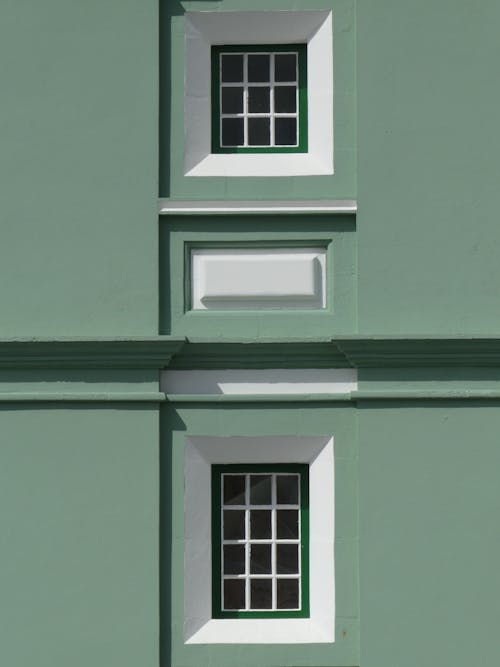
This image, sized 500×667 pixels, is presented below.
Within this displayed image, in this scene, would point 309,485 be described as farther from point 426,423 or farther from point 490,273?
point 490,273

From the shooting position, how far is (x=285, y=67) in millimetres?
9695

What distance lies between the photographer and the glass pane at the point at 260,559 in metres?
9.34

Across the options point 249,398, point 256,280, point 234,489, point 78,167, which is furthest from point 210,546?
point 78,167

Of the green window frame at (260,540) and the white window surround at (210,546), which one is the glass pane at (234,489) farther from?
the white window surround at (210,546)

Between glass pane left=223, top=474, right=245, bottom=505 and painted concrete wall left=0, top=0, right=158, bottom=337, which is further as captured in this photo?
glass pane left=223, top=474, right=245, bottom=505

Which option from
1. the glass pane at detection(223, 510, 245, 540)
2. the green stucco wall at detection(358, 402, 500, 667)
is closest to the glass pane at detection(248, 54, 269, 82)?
the green stucco wall at detection(358, 402, 500, 667)

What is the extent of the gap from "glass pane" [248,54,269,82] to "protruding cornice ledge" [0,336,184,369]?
242 centimetres

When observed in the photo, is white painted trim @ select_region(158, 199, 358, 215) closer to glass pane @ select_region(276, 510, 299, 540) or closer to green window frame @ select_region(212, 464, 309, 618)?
green window frame @ select_region(212, 464, 309, 618)

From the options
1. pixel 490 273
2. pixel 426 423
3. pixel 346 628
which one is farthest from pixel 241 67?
pixel 346 628

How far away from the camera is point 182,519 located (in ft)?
29.9

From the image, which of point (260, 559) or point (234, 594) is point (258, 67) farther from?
point (234, 594)

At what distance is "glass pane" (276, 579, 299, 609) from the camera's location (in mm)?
9320

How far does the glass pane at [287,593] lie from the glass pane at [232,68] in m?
4.23

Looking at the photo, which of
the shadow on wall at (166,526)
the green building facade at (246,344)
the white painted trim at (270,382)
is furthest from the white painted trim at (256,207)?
the shadow on wall at (166,526)
